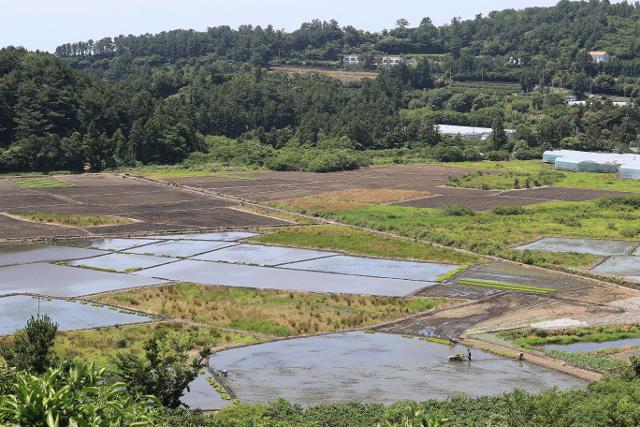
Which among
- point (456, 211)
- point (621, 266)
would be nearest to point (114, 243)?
point (456, 211)

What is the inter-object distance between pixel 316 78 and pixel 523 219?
9965 centimetres

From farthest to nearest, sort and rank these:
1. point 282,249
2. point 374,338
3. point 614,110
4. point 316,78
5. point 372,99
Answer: point 316,78
point 372,99
point 614,110
point 282,249
point 374,338

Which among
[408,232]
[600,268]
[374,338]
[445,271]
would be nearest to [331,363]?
[374,338]

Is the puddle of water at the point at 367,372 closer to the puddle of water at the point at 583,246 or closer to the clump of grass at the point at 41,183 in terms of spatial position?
the puddle of water at the point at 583,246

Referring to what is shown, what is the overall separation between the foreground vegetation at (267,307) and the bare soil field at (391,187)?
1382 inches

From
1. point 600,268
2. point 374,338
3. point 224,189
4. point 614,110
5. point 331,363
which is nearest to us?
point 331,363

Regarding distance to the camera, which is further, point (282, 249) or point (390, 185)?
point (390, 185)

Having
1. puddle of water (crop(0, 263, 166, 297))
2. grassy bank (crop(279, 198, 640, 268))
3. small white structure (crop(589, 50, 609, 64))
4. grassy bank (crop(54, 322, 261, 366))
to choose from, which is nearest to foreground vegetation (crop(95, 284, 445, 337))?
grassy bank (crop(54, 322, 261, 366))

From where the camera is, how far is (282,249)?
69125 mm

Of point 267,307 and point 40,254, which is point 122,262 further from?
point 267,307

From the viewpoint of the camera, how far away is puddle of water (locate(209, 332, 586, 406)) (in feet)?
125

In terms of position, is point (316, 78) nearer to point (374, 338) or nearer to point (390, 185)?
point (390, 185)

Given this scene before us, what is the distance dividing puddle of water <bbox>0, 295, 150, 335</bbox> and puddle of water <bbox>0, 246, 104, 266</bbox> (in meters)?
11.2

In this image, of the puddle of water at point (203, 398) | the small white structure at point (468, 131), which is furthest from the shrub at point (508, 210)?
the small white structure at point (468, 131)
